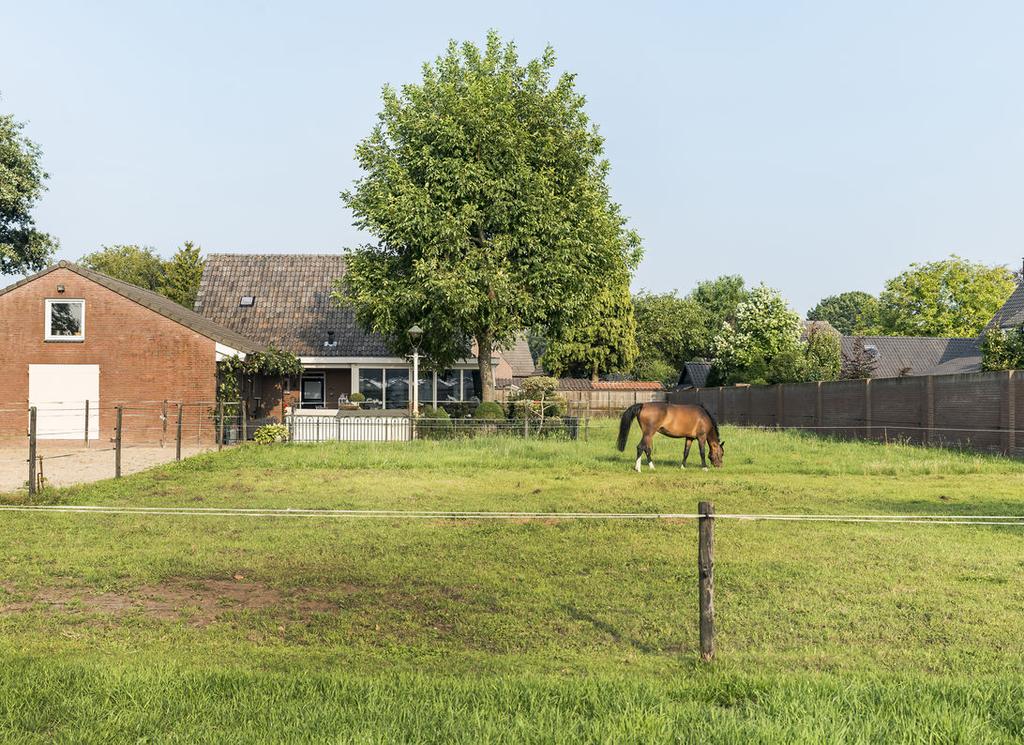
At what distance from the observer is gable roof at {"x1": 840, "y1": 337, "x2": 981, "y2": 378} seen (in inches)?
2258

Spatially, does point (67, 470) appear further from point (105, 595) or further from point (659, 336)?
point (659, 336)

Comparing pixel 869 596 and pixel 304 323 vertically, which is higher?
pixel 304 323

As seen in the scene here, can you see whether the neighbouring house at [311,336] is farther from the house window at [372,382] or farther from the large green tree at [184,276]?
the large green tree at [184,276]

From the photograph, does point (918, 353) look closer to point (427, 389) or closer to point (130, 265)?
point (427, 389)

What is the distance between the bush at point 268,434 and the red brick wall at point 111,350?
8.50 feet

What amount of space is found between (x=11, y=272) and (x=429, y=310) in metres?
23.2

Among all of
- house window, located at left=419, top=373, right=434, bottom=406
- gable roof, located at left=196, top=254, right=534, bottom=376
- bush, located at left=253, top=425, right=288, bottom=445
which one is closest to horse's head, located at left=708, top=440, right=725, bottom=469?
bush, located at left=253, top=425, right=288, bottom=445

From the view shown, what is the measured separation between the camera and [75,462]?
69.3ft

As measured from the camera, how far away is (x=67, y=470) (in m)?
19.1

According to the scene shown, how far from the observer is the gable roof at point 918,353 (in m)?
57.3

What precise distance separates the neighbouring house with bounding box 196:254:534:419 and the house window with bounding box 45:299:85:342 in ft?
25.5

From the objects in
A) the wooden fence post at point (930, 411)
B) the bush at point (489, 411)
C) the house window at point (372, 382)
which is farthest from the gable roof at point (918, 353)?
the bush at point (489, 411)

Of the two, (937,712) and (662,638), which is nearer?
(937,712)

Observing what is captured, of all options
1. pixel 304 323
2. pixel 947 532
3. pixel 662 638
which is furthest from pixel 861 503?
pixel 304 323
